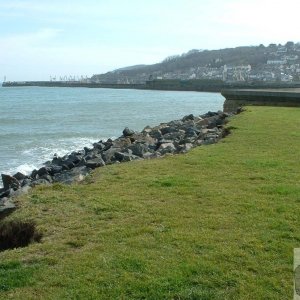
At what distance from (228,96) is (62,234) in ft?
75.6

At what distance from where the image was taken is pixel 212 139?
12562 mm

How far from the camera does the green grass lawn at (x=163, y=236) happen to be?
377 centimetres

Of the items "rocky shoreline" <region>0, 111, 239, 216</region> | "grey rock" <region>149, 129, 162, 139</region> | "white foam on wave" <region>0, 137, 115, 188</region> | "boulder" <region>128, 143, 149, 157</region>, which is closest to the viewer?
"rocky shoreline" <region>0, 111, 239, 216</region>

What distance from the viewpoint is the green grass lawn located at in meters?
3.77

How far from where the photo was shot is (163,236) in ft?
15.7

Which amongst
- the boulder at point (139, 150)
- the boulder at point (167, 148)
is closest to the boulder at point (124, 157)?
the boulder at point (139, 150)

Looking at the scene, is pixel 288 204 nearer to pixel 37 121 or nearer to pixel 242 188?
pixel 242 188

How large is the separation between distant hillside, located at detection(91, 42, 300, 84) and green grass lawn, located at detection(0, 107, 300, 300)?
4224 inches

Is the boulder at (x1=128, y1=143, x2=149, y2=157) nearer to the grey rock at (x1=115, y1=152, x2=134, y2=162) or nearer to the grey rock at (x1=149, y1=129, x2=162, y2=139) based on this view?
the grey rock at (x1=115, y1=152, x2=134, y2=162)

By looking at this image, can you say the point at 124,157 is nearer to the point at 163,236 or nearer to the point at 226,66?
the point at 163,236

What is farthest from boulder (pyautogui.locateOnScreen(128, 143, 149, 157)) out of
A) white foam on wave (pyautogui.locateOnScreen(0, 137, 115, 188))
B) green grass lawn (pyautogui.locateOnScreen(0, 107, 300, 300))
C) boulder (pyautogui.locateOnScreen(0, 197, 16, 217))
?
boulder (pyautogui.locateOnScreen(0, 197, 16, 217))

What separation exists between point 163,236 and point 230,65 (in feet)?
479

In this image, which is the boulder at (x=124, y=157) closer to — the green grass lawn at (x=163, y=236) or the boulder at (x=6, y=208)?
the green grass lawn at (x=163, y=236)

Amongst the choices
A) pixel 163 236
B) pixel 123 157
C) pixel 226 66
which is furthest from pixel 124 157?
pixel 226 66
